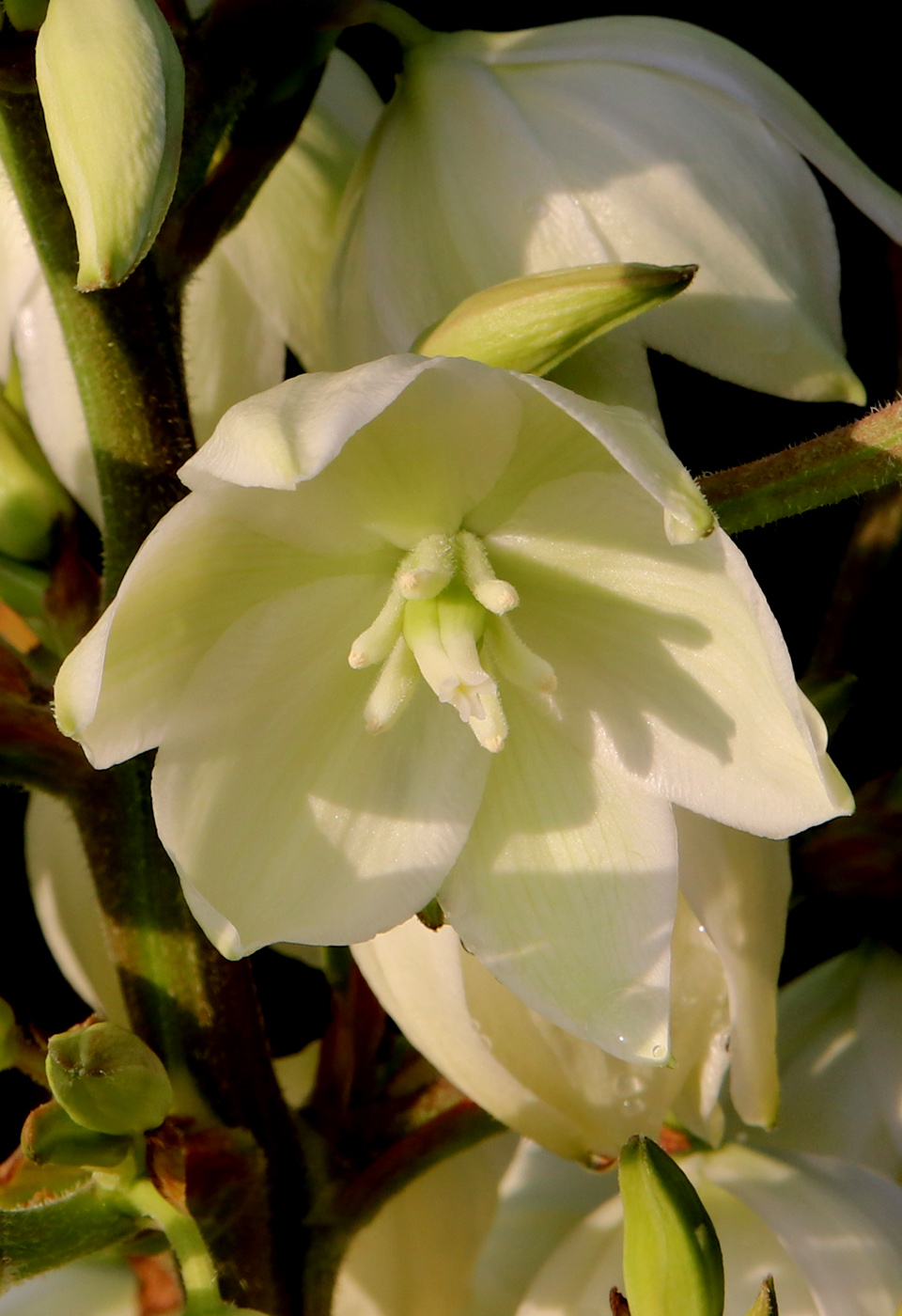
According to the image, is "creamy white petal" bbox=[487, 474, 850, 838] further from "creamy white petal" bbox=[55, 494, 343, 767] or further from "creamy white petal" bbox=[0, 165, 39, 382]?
"creamy white petal" bbox=[0, 165, 39, 382]

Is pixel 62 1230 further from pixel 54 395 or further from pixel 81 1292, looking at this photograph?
pixel 54 395

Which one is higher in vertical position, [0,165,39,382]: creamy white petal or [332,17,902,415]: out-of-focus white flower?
[332,17,902,415]: out-of-focus white flower

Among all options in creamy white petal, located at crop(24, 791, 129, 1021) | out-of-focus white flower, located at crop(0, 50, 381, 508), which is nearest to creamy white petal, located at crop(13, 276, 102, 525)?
out-of-focus white flower, located at crop(0, 50, 381, 508)

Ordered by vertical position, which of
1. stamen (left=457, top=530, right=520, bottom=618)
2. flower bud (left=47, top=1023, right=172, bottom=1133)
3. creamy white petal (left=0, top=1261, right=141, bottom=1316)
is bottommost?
creamy white petal (left=0, top=1261, right=141, bottom=1316)

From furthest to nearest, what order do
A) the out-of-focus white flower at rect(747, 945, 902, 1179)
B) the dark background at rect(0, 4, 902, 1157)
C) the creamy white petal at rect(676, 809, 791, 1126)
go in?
the dark background at rect(0, 4, 902, 1157) → the out-of-focus white flower at rect(747, 945, 902, 1179) → the creamy white petal at rect(676, 809, 791, 1126)

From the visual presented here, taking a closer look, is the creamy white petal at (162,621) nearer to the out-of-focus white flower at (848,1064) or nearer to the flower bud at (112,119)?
the flower bud at (112,119)

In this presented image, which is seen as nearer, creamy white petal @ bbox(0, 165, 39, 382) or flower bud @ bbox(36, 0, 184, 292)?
flower bud @ bbox(36, 0, 184, 292)

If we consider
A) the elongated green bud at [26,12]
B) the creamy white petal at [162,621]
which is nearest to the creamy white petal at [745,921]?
the creamy white petal at [162,621]
